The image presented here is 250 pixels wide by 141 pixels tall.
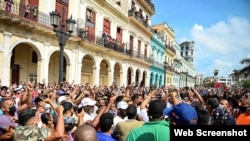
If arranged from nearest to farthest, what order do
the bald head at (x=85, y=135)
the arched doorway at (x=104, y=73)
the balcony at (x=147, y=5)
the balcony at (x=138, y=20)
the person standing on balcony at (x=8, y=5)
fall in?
1. the bald head at (x=85, y=135)
2. the person standing on balcony at (x=8, y=5)
3. the arched doorway at (x=104, y=73)
4. the balcony at (x=138, y=20)
5. the balcony at (x=147, y=5)

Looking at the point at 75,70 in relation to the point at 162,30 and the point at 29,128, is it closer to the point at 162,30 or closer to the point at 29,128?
the point at 29,128

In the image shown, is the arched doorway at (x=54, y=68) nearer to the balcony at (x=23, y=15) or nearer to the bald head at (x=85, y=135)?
the balcony at (x=23, y=15)

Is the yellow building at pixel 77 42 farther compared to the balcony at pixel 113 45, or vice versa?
the balcony at pixel 113 45

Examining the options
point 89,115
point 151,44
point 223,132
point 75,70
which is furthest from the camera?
point 151,44

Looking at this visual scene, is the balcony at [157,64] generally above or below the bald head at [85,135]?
above

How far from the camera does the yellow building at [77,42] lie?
40.2 feet

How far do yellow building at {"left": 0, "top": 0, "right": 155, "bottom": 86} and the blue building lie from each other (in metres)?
3.26

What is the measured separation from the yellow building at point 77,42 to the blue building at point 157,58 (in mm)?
3261

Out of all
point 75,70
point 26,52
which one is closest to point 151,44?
point 75,70

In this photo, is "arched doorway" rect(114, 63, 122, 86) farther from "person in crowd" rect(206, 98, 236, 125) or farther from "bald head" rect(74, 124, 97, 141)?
"bald head" rect(74, 124, 97, 141)

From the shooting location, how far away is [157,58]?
35625 millimetres

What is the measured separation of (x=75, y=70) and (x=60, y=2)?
3978mm

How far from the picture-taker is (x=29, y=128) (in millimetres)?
2971

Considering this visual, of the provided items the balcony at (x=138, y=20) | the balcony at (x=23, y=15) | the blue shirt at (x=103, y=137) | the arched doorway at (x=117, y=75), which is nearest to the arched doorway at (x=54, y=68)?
the balcony at (x=23, y=15)
